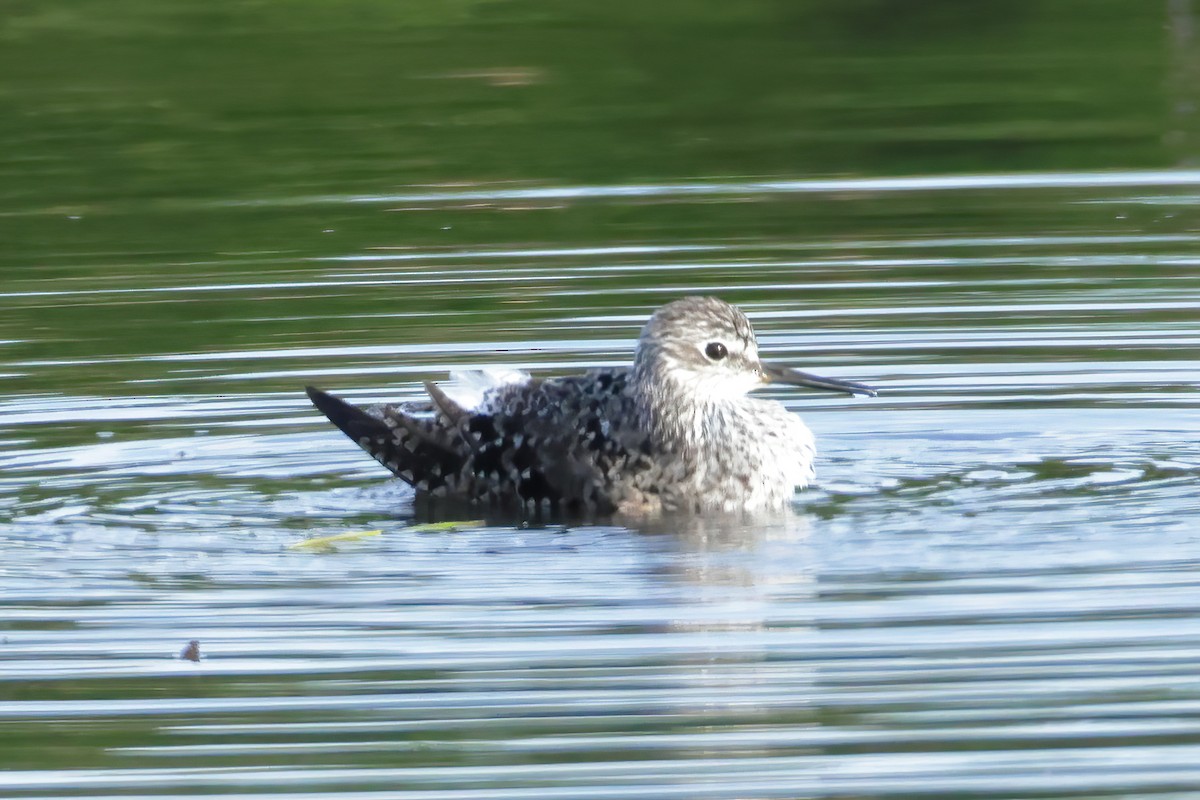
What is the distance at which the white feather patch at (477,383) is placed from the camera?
10370mm

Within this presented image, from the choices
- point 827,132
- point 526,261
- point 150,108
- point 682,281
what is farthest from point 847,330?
point 150,108

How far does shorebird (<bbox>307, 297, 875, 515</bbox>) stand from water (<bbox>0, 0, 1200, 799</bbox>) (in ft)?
0.81

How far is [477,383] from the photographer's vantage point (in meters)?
10.5

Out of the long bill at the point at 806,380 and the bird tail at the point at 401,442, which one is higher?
the long bill at the point at 806,380

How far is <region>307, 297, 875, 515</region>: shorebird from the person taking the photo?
9930 mm

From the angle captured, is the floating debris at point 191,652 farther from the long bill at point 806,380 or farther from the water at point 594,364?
the long bill at point 806,380

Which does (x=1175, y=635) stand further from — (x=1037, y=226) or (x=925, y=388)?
(x=1037, y=226)

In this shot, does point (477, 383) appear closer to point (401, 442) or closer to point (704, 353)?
point (401, 442)

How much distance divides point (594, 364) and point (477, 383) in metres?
1.46

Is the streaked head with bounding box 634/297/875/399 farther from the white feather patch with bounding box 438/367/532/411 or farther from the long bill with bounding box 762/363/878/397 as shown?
the white feather patch with bounding box 438/367/532/411


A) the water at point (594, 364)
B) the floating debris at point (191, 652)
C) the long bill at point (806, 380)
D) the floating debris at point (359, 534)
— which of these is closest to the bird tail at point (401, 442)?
the water at point (594, 364)

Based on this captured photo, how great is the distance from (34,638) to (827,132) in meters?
9.96

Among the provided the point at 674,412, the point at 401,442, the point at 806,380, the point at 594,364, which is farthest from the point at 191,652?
the point at 594,364

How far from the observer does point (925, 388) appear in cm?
1139
